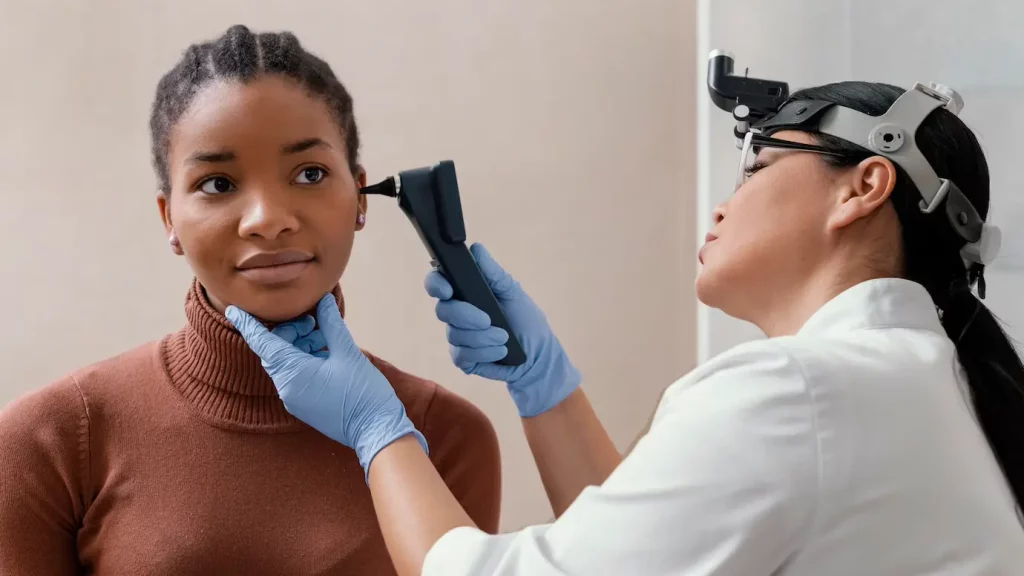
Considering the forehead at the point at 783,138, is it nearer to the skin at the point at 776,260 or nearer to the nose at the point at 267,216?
the skin at the point at 776,260

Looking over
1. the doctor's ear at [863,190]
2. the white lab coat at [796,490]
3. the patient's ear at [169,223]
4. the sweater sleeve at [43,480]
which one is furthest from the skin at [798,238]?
the sweater sleeve at [43,480]

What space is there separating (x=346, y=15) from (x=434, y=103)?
25 cm

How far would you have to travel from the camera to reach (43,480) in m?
0.98

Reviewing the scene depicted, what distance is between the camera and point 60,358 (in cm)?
173

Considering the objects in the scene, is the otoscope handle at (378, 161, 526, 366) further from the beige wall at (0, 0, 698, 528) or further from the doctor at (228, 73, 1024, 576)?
the beige wall at (0, 0, 698, 528)

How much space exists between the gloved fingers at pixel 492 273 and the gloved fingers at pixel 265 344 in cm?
33

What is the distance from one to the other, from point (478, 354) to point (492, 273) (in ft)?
0.42

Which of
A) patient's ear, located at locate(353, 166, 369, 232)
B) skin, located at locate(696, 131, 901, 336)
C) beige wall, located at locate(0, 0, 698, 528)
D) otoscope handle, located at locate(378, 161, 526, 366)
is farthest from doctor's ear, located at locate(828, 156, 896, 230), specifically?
beige wall, located at locate(0, 0, 698, 528)

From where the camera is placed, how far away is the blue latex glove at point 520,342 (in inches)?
48.0

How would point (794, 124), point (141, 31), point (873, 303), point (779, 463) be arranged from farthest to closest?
point (141, 31)
point (794, 124)
point (873, 303)
point (779, 463)

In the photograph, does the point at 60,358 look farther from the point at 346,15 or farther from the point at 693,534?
the point at 693,534

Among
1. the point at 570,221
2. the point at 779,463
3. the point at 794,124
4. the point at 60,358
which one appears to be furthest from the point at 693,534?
the point at 60,358

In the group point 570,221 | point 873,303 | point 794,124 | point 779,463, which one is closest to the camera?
point 779,463

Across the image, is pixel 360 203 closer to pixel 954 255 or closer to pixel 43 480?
pixel 43 480
